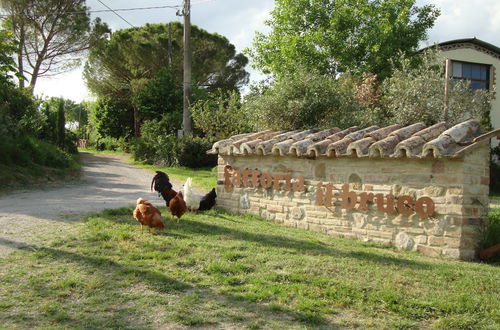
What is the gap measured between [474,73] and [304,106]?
1749cm

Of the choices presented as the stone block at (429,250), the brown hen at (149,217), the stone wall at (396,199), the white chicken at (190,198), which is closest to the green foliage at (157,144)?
the white chicken at (190,198)

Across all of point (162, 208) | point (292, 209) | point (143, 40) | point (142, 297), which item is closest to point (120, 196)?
point (162, 208)

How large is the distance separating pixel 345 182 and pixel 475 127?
83.3 inches

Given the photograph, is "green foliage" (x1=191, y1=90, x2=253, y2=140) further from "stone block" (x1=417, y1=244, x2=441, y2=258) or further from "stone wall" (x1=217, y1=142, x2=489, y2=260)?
"stone block" (x1=417, y1=244, x2=441, y2=258)

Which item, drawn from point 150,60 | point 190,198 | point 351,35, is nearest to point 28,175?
point 190,198

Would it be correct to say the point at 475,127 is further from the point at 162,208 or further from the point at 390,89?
the point at 390,89

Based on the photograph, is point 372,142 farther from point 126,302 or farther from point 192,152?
point 192,152

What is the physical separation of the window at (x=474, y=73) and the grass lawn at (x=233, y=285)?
19.8 m

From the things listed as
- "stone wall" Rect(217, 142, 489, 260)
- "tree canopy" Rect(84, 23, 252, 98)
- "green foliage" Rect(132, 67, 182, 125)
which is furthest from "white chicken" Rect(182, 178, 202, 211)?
"tree canopy" Rect(84, 23, 252, 98)

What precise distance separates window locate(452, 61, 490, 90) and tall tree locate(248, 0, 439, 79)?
2.55 m

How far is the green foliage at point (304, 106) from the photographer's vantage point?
10.9 meters

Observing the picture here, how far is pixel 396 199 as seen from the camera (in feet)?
22.6

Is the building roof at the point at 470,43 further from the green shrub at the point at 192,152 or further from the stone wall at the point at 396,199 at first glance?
the stone wall at the point at 396,199

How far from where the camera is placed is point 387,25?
72.1ft
